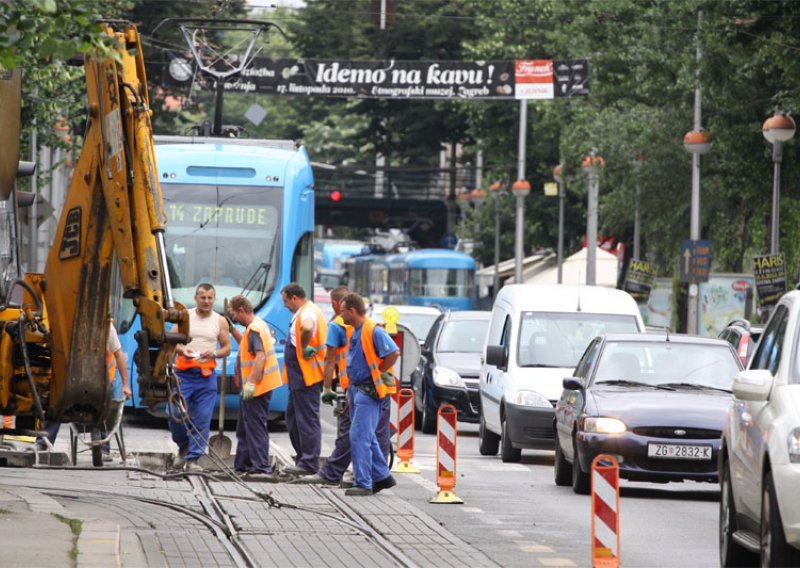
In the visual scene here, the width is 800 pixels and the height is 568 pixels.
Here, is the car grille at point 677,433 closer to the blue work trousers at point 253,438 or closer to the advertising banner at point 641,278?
the blue work trousers at point 253,438

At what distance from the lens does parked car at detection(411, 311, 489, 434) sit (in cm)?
2597

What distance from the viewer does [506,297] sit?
75.9 ft

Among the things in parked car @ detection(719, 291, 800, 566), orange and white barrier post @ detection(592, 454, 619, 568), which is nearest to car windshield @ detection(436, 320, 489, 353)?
parked car @ detection(719, 291, 800, 566)

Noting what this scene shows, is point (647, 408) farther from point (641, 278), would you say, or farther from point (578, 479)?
point (641, 278)

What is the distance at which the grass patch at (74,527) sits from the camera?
35.6 ft

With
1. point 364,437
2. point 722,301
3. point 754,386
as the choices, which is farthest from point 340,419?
point 722,301

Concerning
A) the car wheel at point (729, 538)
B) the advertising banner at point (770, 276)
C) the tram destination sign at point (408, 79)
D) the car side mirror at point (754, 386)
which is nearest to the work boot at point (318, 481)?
the car wheel at point (729, 538)

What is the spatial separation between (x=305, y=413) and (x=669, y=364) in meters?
3.38

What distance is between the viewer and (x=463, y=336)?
90.9ft

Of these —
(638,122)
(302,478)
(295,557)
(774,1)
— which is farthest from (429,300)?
(295,557)

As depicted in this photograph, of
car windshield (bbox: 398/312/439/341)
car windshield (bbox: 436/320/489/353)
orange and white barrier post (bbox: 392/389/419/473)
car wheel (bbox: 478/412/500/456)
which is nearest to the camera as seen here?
orange and white barrier post (bbox: 392/389/419/473)

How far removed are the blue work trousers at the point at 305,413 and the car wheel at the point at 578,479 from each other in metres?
2.38

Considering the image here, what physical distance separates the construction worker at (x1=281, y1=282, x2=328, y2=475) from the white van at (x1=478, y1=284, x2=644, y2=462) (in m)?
3.07

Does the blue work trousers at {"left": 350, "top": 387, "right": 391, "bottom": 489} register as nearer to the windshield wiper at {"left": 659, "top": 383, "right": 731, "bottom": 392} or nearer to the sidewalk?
the sidewalk
